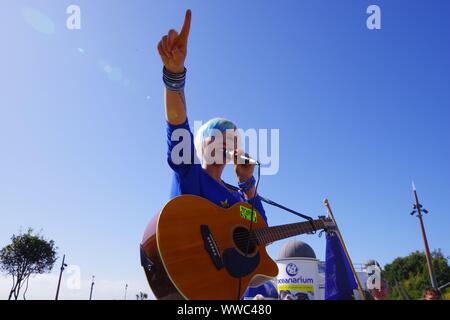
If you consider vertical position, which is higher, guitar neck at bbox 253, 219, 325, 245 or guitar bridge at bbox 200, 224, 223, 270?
guitar neck at bbox 253, 219, 325, 245

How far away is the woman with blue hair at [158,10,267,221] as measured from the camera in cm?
288

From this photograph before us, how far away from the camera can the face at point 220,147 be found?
383cm

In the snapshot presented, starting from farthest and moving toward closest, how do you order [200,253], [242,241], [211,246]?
[242,241]
[211,246]
[200,253]

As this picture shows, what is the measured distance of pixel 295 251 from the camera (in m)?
38.2

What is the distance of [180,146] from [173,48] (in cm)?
90

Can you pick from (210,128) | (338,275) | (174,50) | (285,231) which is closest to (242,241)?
(285,231)

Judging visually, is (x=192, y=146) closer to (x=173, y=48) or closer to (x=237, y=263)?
(x=173, y=48)

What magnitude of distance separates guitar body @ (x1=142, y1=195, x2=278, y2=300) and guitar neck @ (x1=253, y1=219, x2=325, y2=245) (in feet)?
0.38

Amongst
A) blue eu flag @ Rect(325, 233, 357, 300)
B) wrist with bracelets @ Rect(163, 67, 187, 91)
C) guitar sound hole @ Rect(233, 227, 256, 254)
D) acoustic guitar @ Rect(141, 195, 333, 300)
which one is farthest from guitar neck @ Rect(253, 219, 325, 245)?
wrist with bracelets @ Rect(163, 67, 187, 91)

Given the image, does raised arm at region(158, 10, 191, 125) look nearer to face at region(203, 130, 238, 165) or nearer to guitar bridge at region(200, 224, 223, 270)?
face at region(203, 130, 238, 165)

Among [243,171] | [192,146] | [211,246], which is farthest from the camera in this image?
[243,171]

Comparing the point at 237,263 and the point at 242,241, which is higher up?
the point at 242,241
